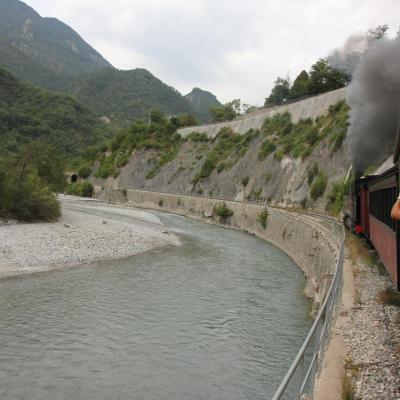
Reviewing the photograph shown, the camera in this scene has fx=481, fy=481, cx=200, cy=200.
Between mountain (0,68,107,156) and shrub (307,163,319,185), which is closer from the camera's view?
shrub (307,163,319,185)

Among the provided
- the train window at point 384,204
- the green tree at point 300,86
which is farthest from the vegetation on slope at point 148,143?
the train window at point 384,204

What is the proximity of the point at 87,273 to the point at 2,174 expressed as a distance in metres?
19.7

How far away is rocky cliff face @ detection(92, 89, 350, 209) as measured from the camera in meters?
49.0

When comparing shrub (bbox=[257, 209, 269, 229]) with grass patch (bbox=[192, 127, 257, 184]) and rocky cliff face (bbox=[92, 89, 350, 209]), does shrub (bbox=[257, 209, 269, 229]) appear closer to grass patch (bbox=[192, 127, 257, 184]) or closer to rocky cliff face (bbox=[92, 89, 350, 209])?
rocky cliff face (bbox=[92, 89, 350, 209])

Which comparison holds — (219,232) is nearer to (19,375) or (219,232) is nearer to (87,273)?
(87,273)

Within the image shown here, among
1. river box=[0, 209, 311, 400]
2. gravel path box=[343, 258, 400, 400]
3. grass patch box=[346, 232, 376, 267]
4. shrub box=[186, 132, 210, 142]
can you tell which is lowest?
river box=[0, 209, 311, 400]

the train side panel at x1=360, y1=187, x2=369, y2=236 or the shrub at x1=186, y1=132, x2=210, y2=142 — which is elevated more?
the shrub at x1=186, y1=132, x2=210, y2=142

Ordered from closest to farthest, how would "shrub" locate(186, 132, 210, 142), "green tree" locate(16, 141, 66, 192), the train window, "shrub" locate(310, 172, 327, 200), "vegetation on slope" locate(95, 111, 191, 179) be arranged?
1. the train window
2. "shrub" locate(310, 172, 327, 200)
3. "green tree" locate(16, 141, 66, 192)
4. "shrub" locate(186, 132, 210, 142)
5. "vegetation on slope" locate(95, 111, 191, 179)

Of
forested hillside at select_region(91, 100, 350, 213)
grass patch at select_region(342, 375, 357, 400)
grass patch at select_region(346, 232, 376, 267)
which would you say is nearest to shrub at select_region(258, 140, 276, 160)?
forested hillside at select_region(91, 100, 350, 213)

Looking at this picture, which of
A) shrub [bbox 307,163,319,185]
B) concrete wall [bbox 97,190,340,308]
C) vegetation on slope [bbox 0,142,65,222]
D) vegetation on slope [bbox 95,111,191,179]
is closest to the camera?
concrete wall [bbox 97,190,340,308]

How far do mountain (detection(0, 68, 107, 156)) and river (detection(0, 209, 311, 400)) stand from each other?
105998 mm

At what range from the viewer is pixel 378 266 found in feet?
58.3

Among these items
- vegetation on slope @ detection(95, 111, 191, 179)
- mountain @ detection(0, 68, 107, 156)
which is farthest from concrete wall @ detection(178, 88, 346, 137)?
mountain @ detection(0, 68, 107, 156)

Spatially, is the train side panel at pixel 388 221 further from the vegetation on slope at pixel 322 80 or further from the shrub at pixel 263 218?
the vegetation on slope at pixel 322 80
